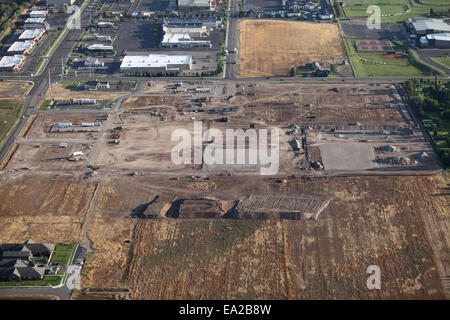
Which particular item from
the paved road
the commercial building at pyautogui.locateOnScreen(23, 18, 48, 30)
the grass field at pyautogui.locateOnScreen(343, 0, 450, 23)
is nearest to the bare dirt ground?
the paved road

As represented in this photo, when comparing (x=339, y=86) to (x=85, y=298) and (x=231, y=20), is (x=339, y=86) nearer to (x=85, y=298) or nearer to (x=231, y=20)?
(x=231, y=20)

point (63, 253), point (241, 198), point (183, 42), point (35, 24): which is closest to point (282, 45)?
point (183, 42)

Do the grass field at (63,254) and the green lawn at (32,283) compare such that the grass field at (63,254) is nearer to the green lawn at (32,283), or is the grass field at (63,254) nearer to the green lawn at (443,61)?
the green lawn at (32,283)

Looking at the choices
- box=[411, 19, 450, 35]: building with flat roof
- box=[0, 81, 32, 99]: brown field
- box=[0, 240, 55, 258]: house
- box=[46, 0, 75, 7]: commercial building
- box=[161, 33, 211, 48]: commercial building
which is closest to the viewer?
box=[0, 240, 55, 258]: house

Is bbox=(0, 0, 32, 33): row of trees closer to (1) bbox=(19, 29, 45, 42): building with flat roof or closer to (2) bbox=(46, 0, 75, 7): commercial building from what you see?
(2) bbox=(46, 0, 75, 7): commercial building

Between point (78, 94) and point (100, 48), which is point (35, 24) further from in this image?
point (78, 94)

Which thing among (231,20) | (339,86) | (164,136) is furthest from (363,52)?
(164,136)
